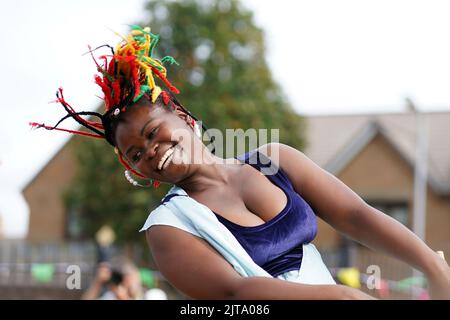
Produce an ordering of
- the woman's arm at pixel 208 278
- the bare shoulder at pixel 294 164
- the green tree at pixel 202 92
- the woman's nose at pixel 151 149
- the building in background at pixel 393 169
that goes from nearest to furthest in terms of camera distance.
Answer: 1. the woman's arm at pixel 208 278
2. the woman's nose at pixel 151 149
3. the bare shoulder at pixel 294 164
4. the building in background at pixel 393 169
5. the green tree at pixel 202 92

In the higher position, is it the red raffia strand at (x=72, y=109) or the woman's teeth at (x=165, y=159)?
the red raffia strand at (x=72, y=109)

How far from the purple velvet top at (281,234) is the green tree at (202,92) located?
21.9 m

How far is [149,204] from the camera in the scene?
81.9 feet

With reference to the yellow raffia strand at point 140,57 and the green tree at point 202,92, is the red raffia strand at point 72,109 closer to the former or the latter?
the yellow raffia strand at point 140,57

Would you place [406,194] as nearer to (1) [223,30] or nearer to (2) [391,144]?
(2) [391,144]

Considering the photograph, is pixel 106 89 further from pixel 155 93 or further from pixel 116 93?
pixel 155 93

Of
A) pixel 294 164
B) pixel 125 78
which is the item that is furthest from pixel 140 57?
pixel 294 164

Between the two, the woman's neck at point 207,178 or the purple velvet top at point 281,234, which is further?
the woman's neck at point 207,178

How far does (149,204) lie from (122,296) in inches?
674

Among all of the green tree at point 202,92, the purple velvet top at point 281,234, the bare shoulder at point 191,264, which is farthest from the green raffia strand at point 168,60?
the green tree at point 202,92

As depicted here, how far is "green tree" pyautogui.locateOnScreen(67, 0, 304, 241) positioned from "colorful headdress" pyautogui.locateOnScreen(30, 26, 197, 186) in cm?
2173

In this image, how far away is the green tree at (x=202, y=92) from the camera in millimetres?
25094

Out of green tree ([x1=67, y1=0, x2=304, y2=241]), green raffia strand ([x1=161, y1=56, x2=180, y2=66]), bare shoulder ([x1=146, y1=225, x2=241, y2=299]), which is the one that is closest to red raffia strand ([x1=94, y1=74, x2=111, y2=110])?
green raffia strand ([x1=161, y1=56, x2=180, y2=66])

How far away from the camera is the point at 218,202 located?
8.42 ft
